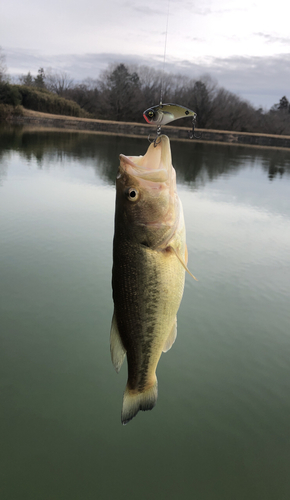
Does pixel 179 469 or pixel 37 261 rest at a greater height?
pixel 37 261

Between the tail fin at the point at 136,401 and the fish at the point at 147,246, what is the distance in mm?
350

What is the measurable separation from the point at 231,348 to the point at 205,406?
3.39 feet

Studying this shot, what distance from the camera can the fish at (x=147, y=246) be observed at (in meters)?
1.71

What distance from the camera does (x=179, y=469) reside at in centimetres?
287

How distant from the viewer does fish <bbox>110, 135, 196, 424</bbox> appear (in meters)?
1.71

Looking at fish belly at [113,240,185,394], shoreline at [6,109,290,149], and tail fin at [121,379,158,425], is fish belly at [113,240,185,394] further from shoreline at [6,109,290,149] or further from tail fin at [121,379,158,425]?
shoreline at [6,109,290,149]

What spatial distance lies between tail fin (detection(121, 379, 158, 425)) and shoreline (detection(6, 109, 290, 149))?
4135 centimetres

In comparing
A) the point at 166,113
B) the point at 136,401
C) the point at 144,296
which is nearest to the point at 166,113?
the point at 166,113

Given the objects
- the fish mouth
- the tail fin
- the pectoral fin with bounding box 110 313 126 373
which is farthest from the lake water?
the fish mouth

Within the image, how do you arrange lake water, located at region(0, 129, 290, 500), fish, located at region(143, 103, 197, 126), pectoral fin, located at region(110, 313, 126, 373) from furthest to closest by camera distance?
lake water, located at region(0, 129, 290, 500), pectoral fin, located at region(110, 313, 126, 373), fish, located at region(143, 103, 197, 126)

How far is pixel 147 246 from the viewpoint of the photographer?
1723 mm

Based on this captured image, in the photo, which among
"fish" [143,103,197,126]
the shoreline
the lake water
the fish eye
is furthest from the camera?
the shoreline

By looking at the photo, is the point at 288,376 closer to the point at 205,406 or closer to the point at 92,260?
the point at 205,406

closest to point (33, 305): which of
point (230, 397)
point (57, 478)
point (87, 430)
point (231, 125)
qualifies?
point (87, 430)
